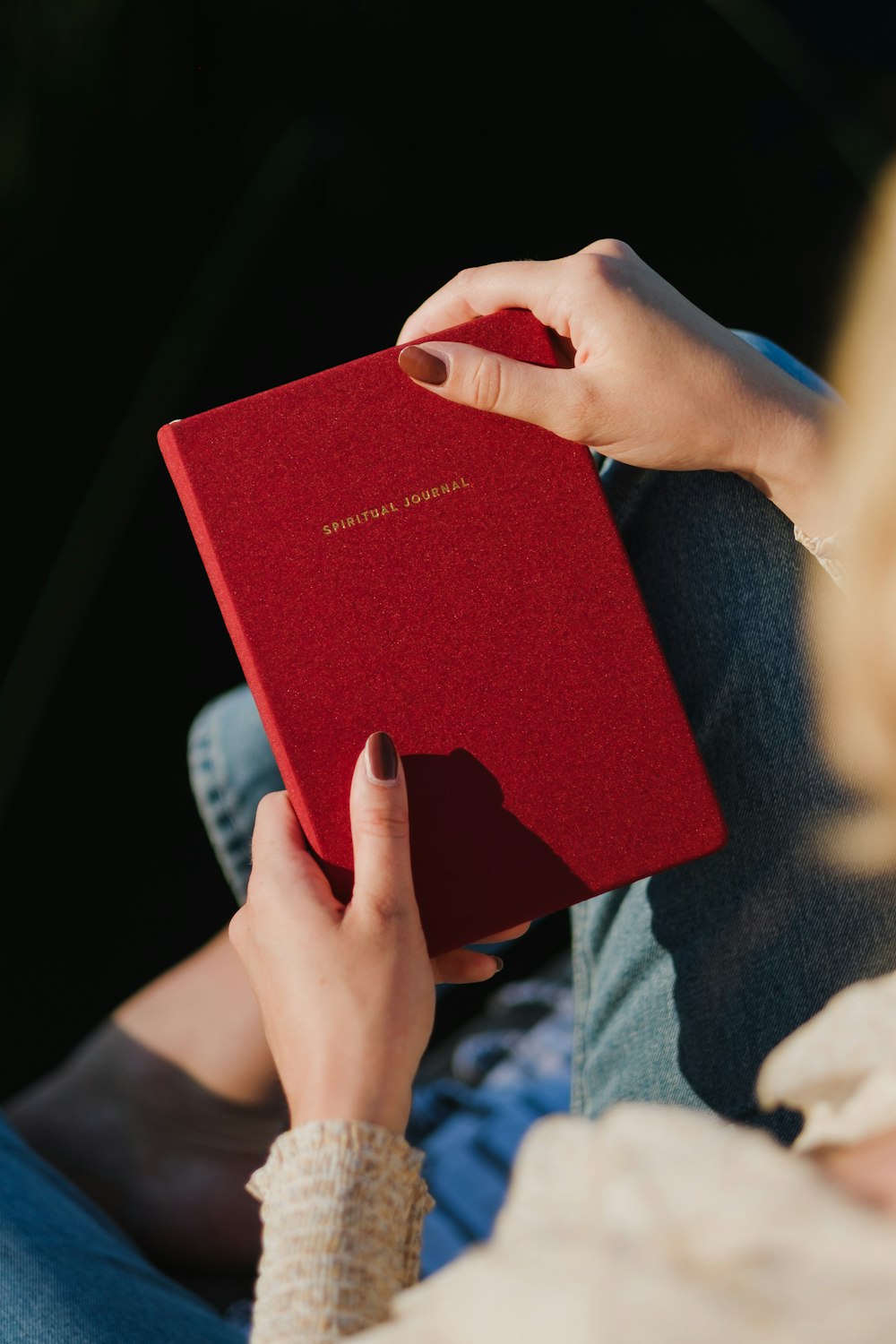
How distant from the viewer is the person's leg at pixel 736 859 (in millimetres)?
792

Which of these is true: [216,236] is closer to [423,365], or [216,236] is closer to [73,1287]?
[423,365]

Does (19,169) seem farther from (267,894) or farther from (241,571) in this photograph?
(267,894)

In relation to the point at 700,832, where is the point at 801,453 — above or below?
above

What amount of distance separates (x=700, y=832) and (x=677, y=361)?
354 millimetres

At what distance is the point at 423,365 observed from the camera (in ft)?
2.40

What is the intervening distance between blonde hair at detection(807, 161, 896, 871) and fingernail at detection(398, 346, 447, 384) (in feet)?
0.94

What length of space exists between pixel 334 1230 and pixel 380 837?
0.23 meters

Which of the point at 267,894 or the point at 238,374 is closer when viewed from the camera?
the point at 267,894

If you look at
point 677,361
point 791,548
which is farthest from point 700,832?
point 677,361

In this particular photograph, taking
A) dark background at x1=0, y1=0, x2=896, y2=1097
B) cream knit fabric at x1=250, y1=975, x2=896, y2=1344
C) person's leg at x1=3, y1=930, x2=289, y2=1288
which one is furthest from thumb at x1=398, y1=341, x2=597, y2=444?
dark background at x1=0, y1=0, x2=896, y2=1097

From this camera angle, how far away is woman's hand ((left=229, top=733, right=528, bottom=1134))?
63 cm

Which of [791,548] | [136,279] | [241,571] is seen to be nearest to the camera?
[241,571]

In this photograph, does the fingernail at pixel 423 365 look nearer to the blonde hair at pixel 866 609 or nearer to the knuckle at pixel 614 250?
the knuckle at pixel 614 250

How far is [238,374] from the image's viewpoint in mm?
1570
